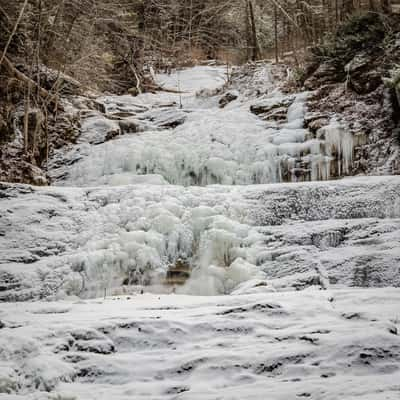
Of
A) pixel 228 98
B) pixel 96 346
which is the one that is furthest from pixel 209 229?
pixel 228 98

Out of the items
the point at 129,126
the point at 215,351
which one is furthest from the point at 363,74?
the point at 215,351

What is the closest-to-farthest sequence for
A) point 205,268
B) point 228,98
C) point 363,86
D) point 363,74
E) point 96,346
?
point 96,346 → point 205,268 → point 363,86 → point 363,74 → point 228,98

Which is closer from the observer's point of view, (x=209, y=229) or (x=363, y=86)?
(x=209, y=229)

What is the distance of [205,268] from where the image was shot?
5.35 meters

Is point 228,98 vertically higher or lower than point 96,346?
higher

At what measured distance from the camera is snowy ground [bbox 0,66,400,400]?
2.59m

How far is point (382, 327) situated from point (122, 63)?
15.1 meters

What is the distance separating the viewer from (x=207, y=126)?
10312mm

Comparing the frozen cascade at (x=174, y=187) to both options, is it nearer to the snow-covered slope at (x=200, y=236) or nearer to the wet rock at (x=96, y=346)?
the snow-covered slope at (x=200, y=236)

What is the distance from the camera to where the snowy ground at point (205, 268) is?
8.49ft

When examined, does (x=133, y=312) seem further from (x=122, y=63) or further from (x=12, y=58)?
(x=122, y=63)

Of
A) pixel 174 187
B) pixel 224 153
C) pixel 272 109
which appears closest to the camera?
pixel 174 187

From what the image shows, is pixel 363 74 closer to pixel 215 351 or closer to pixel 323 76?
pixel 323 76

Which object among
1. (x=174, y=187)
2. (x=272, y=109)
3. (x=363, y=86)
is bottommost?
(x=174, y=187)
